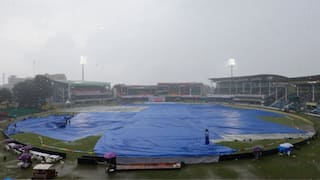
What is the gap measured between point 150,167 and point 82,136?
1576cm

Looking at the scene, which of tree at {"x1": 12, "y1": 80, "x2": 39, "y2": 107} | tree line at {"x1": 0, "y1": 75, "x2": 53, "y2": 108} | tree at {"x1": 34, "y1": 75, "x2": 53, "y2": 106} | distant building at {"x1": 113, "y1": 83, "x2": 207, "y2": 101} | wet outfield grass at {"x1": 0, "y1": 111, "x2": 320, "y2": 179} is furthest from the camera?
distant building at {"x1": 113, "y1": 83, "x2": 207, "y2": 101}

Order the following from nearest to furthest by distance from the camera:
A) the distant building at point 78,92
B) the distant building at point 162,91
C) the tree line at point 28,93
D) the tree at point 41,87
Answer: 1. the tree line at point 28,93
2. the tree at point 41,87
3. the distant building at point 78,92
4. the distant building at point 162,91

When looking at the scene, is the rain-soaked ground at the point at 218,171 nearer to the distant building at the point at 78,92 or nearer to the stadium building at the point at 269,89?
the stadium building at the point at 269,89

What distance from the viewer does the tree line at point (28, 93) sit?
66.0 metres

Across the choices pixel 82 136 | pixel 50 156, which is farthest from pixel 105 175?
pixel 82 136

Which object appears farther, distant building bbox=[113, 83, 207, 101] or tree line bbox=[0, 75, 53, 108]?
distant building bbox=[113, 83, 207, 101]

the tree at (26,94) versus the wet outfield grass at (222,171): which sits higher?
the tree at (26,94)

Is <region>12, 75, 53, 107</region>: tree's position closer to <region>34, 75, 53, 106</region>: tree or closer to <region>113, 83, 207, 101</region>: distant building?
<region>34, 75, 53, 106</region>: tree

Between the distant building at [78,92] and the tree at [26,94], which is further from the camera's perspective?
the distant building at [78,92]

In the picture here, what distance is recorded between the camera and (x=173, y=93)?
11862 cm

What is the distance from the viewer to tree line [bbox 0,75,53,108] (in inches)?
2598

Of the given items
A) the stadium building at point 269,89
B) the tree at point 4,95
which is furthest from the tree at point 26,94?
the stadium building at point 269,89

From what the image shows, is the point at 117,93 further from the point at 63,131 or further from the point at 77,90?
the point at 63,131

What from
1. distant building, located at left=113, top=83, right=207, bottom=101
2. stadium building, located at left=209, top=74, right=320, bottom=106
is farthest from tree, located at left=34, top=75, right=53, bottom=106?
stadium building, located at left=209, top=74, right=320, bottom=106
